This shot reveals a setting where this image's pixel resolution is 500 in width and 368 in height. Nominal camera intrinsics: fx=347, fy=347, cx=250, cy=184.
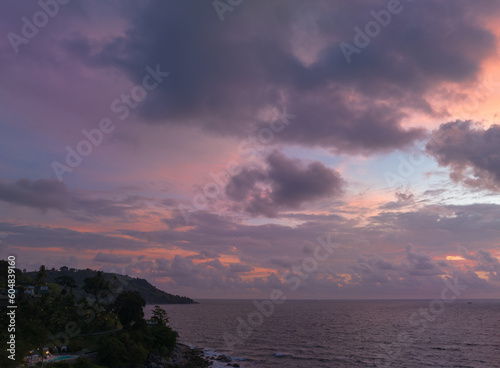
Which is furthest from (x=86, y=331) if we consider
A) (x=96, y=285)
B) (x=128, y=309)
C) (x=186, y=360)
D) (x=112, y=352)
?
(x=112, y=352)

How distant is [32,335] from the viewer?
5803 cm

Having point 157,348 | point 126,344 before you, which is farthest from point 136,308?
point 126,344

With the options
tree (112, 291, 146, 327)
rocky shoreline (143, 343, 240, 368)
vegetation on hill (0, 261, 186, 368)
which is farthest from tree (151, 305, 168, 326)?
rocky shoreline (143, 343, 240, 368)

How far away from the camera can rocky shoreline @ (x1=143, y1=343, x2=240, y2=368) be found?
73350 mm

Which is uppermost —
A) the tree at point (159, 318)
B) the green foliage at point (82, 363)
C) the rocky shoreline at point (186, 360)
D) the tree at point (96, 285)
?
the tree at point (96, 285)

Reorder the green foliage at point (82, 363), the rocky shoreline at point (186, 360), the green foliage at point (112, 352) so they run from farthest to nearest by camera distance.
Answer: the rocky shoreline at point (186, 360) < the green foliage at point (112, 352) < the green foliage at point (82, 363)

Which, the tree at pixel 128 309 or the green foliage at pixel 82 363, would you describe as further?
the tree at pixel 128 309

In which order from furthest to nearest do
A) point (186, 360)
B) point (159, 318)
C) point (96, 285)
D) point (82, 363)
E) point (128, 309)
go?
point (96, 285)
point (159, 318)
point (128, 309)
point (186, 360)
point (82, 363)

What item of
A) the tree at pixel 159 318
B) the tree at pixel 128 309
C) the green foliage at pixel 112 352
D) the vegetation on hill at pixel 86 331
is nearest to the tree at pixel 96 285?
the vegetation on hill at pixel 86 331

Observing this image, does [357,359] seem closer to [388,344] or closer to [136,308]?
[388,344]

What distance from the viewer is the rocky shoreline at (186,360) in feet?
241

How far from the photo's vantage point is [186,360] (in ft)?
263

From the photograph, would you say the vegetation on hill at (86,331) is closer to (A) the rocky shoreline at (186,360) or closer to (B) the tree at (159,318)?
(B) the tree at (159,318)

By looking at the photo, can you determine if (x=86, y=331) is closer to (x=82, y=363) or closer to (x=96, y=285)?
(x=96, y=285)
